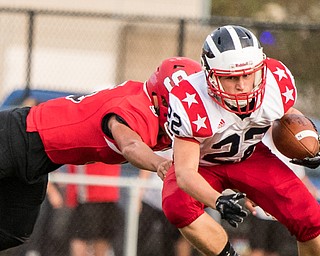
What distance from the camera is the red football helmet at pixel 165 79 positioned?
5863 mm

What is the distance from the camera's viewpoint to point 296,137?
19.0 ft

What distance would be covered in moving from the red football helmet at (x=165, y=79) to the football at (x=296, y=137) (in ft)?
1.86

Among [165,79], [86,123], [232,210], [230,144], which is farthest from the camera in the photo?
[86,123]

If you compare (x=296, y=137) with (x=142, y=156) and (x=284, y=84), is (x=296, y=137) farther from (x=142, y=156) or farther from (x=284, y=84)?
(x=142, y=156)

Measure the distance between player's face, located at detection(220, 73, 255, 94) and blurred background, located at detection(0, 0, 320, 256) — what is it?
242 cm

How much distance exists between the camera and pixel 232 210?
494cm

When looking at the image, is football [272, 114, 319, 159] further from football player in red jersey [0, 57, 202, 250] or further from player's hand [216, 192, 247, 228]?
player's hand [216, 192, 247, 228]

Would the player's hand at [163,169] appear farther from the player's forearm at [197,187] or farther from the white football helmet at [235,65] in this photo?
the white football helmet at [235,65]

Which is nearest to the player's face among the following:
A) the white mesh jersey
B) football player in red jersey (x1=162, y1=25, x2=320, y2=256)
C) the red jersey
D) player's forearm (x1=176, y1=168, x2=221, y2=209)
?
football player in red jersey (x1=162, y1=25, x2=320, y2=256)

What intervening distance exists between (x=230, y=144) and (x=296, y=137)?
37cm

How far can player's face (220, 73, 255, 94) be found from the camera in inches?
213

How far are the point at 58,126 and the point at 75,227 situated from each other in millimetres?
1936

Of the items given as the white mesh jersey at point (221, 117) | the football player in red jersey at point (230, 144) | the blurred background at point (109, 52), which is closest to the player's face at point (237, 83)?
the football player in red jersey at point (230, 144)

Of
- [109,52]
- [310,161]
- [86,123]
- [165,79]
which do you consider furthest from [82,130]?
[109,52]
